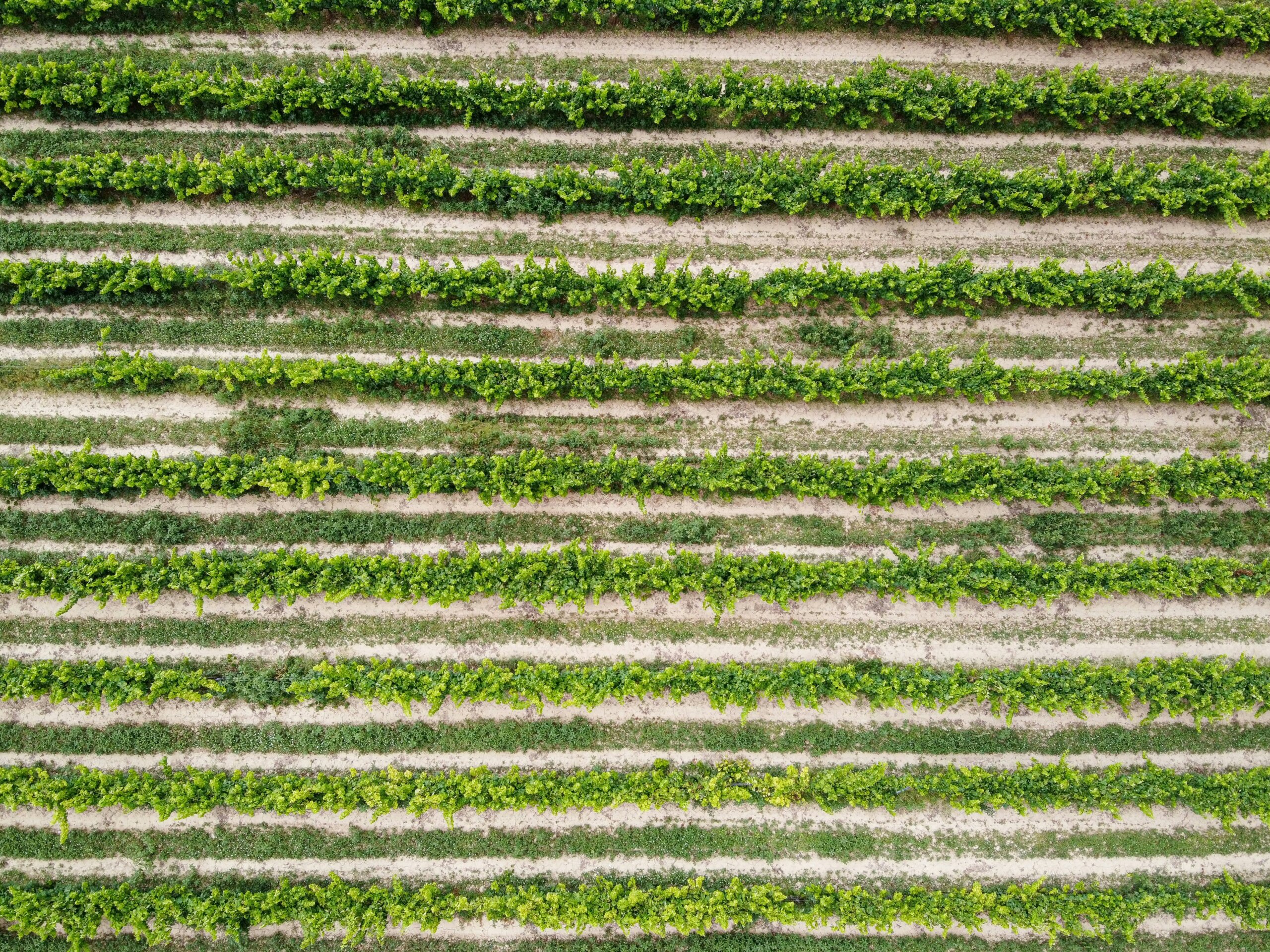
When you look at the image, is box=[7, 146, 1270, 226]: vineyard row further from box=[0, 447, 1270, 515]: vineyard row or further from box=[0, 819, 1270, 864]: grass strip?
box=[0, 819, 1270, 864]: grass strip

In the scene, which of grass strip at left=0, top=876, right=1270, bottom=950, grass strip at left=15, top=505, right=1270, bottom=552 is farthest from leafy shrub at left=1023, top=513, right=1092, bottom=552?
grass strip at left=0, top=876, right=1270, bottom=950

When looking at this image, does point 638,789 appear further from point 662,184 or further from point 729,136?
point 729,136

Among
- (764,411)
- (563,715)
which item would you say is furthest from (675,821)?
(764,411)

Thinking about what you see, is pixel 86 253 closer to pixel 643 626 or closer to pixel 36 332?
pixel 36 332

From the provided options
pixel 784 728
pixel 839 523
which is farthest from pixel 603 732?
pixel 839 523

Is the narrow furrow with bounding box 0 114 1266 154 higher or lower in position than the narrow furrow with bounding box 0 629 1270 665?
higher

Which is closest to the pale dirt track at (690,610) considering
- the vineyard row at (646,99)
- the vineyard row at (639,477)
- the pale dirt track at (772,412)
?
the vineyard row at (639,477)
